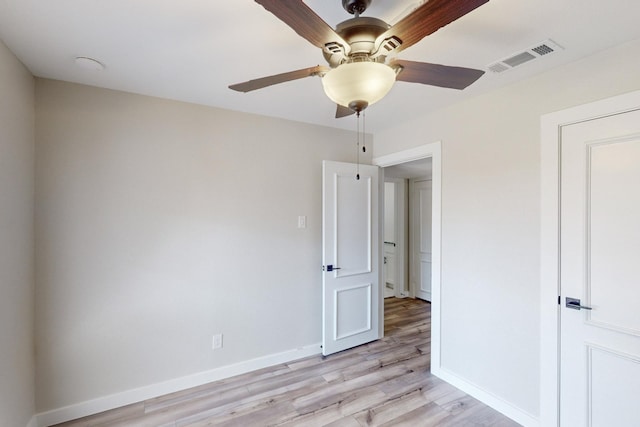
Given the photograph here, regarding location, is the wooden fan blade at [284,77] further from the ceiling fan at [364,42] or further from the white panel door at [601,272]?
the white panel door at [601,272]

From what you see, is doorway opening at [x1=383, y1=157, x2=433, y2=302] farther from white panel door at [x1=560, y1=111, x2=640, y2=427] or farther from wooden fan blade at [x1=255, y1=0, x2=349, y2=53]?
wooden fan blade at [x1=255, y1=0, x2=349, y2=53]

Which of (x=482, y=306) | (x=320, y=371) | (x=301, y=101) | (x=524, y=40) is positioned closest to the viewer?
(x=524, y=40)

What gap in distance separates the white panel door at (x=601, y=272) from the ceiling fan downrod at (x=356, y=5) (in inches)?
62.0

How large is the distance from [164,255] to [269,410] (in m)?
1.50

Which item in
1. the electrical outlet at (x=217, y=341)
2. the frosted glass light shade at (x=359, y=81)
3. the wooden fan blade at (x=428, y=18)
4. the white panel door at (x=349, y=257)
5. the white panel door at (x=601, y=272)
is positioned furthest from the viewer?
the white panel door at (x=349, y=257)

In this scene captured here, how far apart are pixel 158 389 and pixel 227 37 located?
270 centimetres

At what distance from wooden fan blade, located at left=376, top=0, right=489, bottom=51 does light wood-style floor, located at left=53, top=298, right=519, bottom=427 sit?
2.40m

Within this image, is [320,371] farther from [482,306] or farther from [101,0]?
[101,0]

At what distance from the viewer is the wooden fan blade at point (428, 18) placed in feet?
2.88

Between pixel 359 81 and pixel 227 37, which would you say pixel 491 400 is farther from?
pixel 227 37

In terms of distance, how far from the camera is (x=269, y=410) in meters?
2.26

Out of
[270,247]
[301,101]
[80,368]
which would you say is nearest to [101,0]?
[301,101]

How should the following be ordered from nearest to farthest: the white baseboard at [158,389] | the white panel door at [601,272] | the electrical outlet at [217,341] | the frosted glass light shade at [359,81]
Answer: the frosted glass light shade at [359,81] → the white panel door at [601,272] → the white baseboard at [158,389] → the electrical outlet at [217,341]

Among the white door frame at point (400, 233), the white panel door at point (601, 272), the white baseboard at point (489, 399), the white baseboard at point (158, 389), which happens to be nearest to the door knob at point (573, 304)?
the white panel door at point (601, 272)
